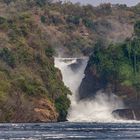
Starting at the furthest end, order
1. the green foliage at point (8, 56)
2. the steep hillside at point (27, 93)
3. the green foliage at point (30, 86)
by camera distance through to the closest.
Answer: the green foliage at point (8, 56) → the green foliage at point (30, 86) → the steep hillside at point (27, 93)

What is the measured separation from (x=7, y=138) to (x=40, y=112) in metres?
65.3

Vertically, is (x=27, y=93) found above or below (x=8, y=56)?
below

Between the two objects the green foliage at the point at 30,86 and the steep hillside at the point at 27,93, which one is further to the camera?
the green foliage at the point at 30,86

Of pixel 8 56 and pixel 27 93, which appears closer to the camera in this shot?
pixel 27 93

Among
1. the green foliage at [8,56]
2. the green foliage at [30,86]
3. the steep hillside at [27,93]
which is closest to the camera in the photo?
the steep hillside at [27,93]

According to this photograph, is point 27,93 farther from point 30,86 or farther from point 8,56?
point 8,56

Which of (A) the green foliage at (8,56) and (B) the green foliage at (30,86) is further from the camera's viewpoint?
(A) the green foliage at (8,56)

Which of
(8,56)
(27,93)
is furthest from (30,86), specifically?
(8,56)

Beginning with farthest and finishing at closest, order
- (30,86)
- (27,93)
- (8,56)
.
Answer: (8,56)
(30,86)
(27,93)

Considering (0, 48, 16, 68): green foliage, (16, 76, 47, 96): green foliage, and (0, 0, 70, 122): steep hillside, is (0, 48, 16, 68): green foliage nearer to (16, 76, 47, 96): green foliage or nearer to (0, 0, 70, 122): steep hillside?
(0, 0, 70, 122): steep hillside

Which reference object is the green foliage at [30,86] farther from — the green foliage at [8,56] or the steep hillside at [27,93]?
the green foliage at [8,56]

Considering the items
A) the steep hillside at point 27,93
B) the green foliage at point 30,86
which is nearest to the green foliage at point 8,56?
the steep hillside at point 27,93

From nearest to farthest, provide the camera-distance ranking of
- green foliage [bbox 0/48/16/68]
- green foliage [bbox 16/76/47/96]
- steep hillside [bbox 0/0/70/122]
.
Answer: steep hillside [bbox 0/0/70/122] < green foliage [bbox 16/76/47/96] < green foliage [bbox 0/48/16/68]

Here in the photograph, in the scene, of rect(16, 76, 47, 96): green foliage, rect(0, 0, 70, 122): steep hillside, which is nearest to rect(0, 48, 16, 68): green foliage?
rect(0, 0, 70, 122): steep hillside
